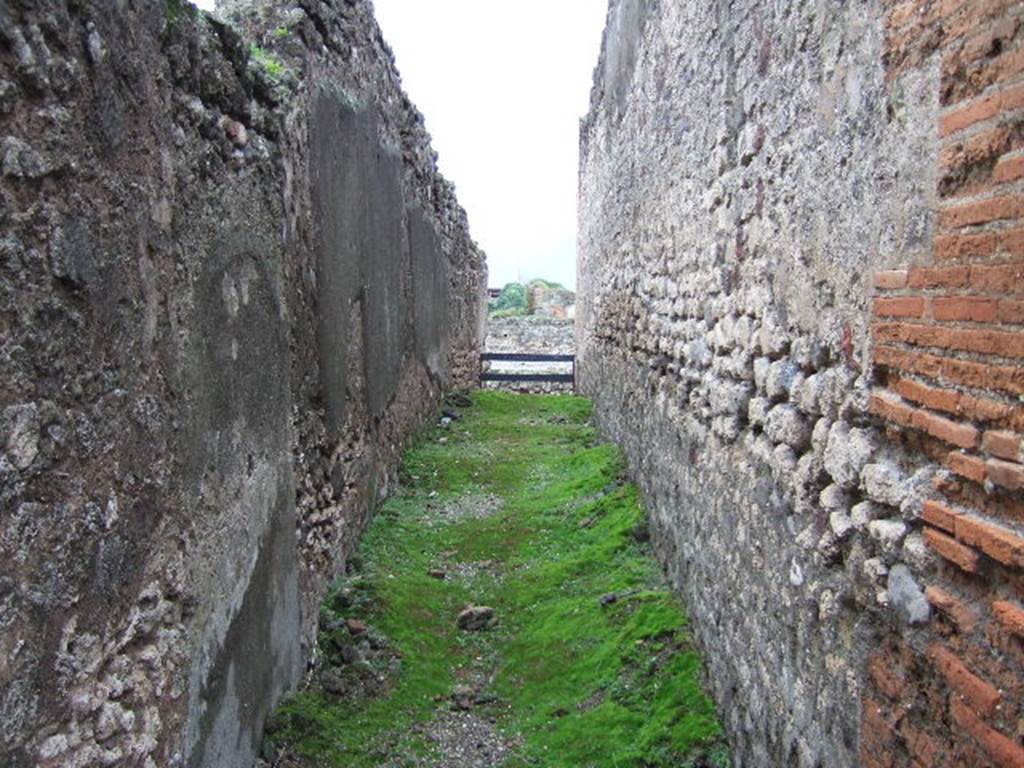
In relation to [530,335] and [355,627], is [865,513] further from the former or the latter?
[530,335]

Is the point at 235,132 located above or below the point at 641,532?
above

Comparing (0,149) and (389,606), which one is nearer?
(0,149)

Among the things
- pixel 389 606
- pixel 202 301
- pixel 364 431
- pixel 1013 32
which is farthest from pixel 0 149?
pixel 364 431

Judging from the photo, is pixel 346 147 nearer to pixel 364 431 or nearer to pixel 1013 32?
pixel 364 431

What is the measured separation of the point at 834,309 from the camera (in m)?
2.39

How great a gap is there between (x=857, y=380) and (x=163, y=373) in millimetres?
1815

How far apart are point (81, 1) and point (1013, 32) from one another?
1841mm

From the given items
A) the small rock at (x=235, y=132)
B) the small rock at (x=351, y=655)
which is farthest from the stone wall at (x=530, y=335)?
the small rock at (x=235, y=132)

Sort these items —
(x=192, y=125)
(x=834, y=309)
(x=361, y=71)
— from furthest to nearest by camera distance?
(x=361, y=71) < (x=192, y=125) < (x=834, y=309)

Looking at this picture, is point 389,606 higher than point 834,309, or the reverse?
point 834,309

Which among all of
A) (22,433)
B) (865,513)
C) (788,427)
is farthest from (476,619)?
(22,433)

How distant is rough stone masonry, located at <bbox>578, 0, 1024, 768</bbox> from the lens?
1638mm

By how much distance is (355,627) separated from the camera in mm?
4199

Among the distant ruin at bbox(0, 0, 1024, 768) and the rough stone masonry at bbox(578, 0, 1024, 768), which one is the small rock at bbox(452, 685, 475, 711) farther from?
the rough stone masonry at bbox(578, 0, 1024, 768)
